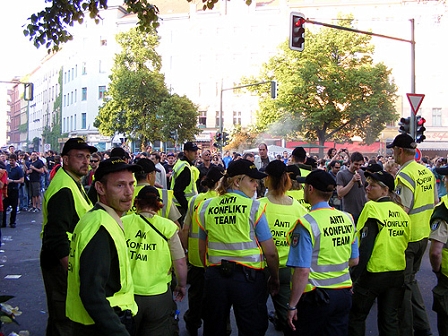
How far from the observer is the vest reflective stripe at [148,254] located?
4.16 metres

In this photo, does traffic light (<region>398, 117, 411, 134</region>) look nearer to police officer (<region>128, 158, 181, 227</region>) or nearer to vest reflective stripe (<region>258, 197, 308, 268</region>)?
police officer (<region>128, 158, 181, 227</region>)

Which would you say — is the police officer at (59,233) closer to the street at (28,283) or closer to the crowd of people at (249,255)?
the crowd of people at (249,255)

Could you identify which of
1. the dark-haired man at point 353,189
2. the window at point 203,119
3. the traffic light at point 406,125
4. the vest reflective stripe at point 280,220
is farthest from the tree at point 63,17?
the window at point 203,119

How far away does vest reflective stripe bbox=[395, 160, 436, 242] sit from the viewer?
5.84m

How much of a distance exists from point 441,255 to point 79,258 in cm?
348

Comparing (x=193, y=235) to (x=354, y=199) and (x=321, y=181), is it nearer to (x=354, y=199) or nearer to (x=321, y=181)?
(x=321, y=181)

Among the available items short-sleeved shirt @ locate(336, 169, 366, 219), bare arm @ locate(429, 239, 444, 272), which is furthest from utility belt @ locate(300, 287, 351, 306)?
short-sleeved shirt @ locate(336, 169, 366, 219)

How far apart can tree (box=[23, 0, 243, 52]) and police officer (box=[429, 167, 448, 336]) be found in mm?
4523

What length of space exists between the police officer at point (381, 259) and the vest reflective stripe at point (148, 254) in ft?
5.67

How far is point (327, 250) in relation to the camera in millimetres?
4004

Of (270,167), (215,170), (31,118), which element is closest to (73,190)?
(270,167)

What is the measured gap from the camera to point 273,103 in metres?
46.4

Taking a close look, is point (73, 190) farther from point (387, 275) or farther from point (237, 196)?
point (387, 275)

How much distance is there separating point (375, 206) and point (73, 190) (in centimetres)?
272
